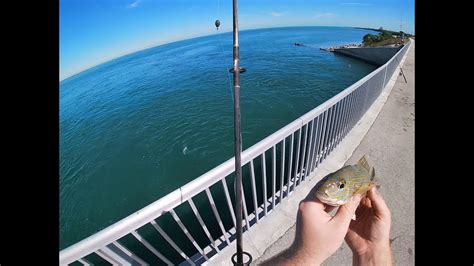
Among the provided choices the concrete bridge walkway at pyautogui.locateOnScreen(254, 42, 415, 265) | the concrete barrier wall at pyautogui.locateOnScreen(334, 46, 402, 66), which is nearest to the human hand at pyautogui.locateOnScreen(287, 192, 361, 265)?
the concrete bridge walkway at pyautogui.locateOnScreen(254, 42, 415, 265)

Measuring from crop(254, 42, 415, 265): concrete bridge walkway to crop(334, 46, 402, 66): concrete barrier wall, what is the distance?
69.1 ft

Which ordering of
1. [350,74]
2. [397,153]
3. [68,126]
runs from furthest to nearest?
[350,74]
[68,126]
[397,153]

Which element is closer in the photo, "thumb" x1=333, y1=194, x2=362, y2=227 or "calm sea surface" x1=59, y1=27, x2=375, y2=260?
"thumb" x1=333, y1=194, x2=362, y2=227

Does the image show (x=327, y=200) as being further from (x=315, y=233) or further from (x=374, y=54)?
(x=374, y=54)

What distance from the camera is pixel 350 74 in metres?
23.5

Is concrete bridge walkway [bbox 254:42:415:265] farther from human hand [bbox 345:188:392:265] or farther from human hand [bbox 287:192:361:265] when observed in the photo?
human hand [bbox 287:192:361:265]

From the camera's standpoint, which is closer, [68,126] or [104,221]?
[104,221]

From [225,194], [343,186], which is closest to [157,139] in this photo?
[225,194]

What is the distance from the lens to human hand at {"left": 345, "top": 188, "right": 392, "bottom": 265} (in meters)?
1.50

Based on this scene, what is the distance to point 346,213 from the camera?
4.53 feet

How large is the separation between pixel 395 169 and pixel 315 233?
11.0 ft
